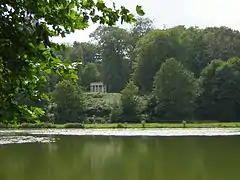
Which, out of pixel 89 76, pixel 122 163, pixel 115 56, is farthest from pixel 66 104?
pixel 122 163

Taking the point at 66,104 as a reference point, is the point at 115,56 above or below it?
above

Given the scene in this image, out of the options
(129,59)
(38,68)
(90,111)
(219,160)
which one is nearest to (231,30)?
(129,59)

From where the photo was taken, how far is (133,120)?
70.8 meters

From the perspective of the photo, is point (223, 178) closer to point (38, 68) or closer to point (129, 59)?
point (38, 68)

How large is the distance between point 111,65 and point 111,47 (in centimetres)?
491

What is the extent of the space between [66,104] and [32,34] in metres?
68.6

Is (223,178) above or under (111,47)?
under

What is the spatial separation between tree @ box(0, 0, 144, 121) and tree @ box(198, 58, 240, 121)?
230 ft

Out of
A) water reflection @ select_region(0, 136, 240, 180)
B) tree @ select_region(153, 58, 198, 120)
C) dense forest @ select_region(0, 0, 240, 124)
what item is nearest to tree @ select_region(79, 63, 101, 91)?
dense forest @ select_region(0, 0, 240, 124)

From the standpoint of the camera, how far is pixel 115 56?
104 metres

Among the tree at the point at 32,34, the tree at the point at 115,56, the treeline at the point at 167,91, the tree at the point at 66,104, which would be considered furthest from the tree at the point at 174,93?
the tree at the point at 32,34

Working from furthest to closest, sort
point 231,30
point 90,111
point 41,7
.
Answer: point 231,30 < point 90,111 < point 41,7

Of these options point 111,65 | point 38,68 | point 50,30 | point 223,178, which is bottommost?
point 223,178

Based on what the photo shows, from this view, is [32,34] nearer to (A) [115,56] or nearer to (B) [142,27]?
(A) [115,56]
